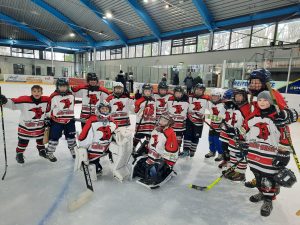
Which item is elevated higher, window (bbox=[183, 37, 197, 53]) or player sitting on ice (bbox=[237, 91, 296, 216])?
window (bbox=[183, 37, 197, 53])

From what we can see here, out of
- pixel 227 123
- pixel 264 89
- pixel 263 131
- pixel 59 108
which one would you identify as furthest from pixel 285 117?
pixel 59 108

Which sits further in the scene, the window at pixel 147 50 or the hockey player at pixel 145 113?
the window at pixel 147 50

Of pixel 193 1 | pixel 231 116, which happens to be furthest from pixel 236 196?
pixel 193 1

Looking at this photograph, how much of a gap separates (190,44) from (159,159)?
12.9 meters

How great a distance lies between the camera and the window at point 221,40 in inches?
468

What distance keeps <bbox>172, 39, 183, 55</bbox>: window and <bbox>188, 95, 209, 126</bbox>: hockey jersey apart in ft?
39.7

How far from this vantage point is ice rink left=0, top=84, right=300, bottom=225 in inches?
76.3

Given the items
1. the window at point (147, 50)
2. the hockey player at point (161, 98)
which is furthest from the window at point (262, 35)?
the hockey player at point (161, 98)

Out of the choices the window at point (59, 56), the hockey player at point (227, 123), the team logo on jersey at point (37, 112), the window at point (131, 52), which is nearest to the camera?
the hockey player at point (227, 123)

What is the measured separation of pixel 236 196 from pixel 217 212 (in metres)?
0.45

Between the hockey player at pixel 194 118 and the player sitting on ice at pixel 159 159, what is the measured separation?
1.00m

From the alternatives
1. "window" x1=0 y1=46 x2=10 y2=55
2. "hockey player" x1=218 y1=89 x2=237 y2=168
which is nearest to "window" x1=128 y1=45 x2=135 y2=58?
"window" x1=0 y1=46 x2=10 y2=55

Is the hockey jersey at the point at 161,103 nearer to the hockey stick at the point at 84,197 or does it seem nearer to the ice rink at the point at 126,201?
the ice rink at the point at 126,201

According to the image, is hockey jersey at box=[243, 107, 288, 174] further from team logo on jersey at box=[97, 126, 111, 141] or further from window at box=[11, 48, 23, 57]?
window at box=[11, 48, 23, 57]
